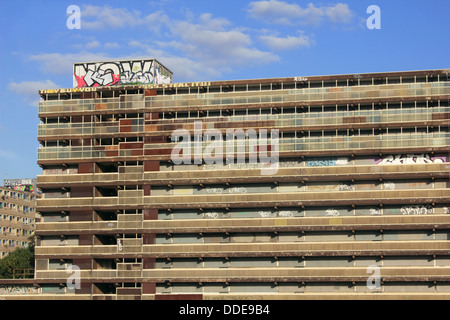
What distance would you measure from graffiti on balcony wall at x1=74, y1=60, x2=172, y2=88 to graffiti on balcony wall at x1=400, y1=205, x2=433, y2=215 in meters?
47.2

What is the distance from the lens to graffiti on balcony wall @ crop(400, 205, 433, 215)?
4486 inches

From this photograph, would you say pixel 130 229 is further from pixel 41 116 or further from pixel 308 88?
pixel 308 88

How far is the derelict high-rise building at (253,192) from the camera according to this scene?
4469 inches

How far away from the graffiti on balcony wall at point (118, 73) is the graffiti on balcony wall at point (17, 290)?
117 feet

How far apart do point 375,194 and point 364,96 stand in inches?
645

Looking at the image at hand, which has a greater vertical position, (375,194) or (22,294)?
(375,194)

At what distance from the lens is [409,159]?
116m

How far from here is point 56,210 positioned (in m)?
123

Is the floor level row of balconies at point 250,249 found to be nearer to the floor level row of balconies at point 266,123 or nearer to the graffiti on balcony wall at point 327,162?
the graffiti on balcony wall at point 327,162

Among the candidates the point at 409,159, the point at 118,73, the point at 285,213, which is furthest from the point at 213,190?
the point at 409,159

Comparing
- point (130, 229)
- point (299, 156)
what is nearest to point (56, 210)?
point (130, 229)

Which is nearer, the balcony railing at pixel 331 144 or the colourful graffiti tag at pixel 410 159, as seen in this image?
the colourful graffiti tag at pixel 410 159

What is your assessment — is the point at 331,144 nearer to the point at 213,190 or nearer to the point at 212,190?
the point at 213,190

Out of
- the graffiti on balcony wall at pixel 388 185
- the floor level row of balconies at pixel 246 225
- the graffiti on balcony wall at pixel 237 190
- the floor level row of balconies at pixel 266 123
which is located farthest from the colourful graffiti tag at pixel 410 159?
the graffiti on balcony wall at pixel 237 190
